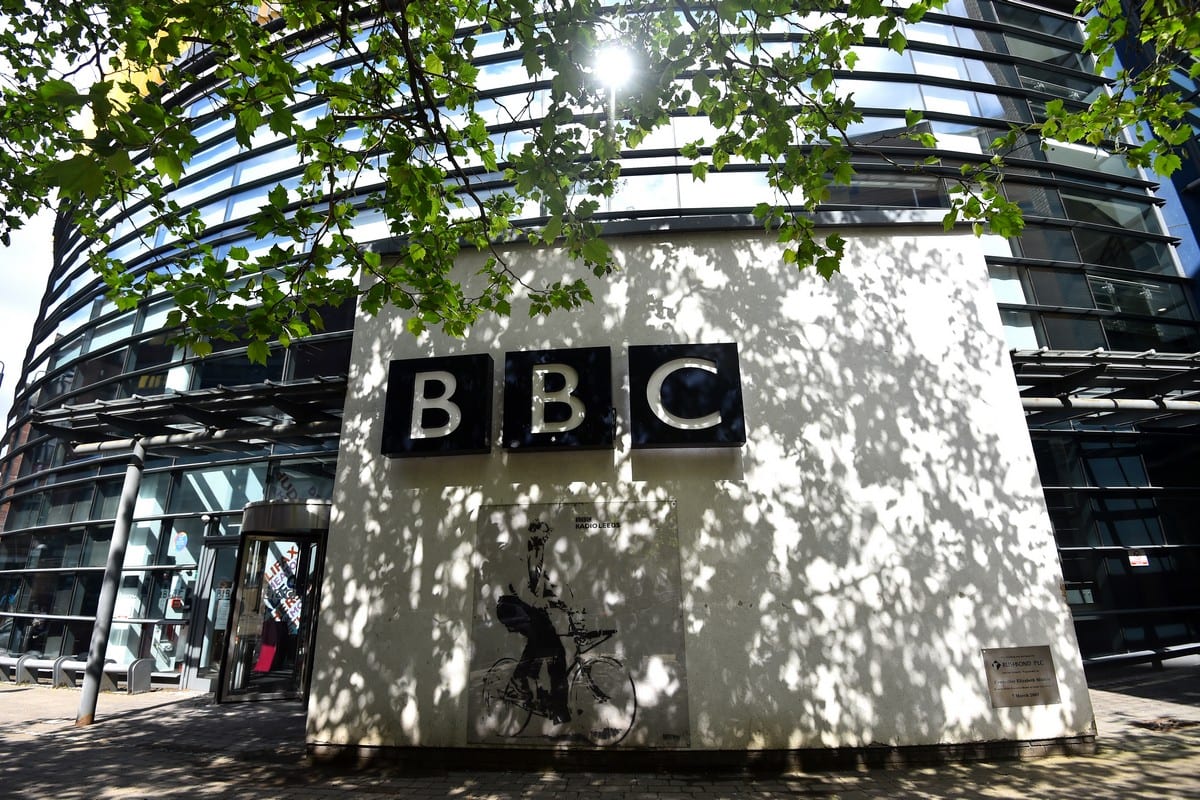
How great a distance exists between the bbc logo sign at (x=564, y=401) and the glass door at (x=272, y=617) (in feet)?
11.8

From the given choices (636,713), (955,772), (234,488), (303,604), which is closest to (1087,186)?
(955,772)

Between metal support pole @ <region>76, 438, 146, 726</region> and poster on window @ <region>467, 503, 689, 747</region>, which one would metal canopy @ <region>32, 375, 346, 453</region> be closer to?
metal support pole @ <region>76, 438, 146, 726</region>

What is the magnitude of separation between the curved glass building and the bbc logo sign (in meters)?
1.71

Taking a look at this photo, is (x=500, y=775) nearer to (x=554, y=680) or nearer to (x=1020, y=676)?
(x=554, y=680)

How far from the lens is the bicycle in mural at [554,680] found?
240 inches

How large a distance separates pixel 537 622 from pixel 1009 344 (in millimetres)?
9953

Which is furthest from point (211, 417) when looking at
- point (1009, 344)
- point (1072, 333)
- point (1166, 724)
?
point (1072, 333)

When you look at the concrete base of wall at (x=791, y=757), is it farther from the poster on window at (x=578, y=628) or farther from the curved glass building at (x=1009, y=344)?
the curved glass building at (x=1009, y=344)

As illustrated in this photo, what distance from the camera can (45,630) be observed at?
12.2 meters

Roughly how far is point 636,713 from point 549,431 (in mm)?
3308

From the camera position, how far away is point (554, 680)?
20.4ft

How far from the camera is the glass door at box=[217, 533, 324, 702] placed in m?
8.55

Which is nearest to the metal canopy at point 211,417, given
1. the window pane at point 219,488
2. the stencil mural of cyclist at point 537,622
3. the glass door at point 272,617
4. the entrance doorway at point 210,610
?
the window pane at point 219,488

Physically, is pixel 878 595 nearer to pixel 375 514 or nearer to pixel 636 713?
pixel 636 713
